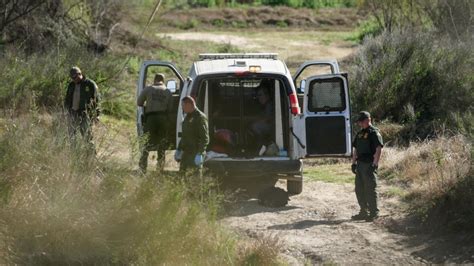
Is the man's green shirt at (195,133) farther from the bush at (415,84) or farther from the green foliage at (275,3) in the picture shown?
the green foliage at (275,3)

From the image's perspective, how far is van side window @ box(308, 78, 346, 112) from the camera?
1318 centimetres

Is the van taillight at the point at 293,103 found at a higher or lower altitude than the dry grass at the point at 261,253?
higher

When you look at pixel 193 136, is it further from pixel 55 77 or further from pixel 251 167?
pixel 55 77

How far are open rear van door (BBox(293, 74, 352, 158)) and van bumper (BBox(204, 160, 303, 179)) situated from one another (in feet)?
0.88

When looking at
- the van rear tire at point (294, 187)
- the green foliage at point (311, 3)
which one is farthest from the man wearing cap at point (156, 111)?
the green foliage at point (311, 3)

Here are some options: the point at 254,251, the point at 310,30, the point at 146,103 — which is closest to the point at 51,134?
the point at 254,251

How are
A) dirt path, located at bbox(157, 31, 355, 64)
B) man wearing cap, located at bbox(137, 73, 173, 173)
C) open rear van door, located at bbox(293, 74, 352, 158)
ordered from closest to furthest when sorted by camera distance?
open rear van door, located at bbox(293, 74, 352, 158) < man wearing cap, located at bbox(137, 73, 173, 173) < dirt path, located at bbox(157, 31, 355, 64)

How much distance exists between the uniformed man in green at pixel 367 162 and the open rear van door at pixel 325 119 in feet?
2.47

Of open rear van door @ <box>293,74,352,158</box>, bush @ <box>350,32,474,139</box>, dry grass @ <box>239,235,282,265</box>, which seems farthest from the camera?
bush @ <box>350,32,474,139</box>

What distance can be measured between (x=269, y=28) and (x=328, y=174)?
30.3m

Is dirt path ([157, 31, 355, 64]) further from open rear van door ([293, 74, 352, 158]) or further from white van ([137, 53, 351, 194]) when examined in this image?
open rear van door ([293, 74, 352, 158])

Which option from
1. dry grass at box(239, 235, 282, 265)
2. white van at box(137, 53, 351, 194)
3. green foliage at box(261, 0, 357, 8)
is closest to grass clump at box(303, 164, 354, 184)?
white van at box(137, 53, 351, 194)

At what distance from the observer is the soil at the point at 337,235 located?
10.7 m

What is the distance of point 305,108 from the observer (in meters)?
13.1
